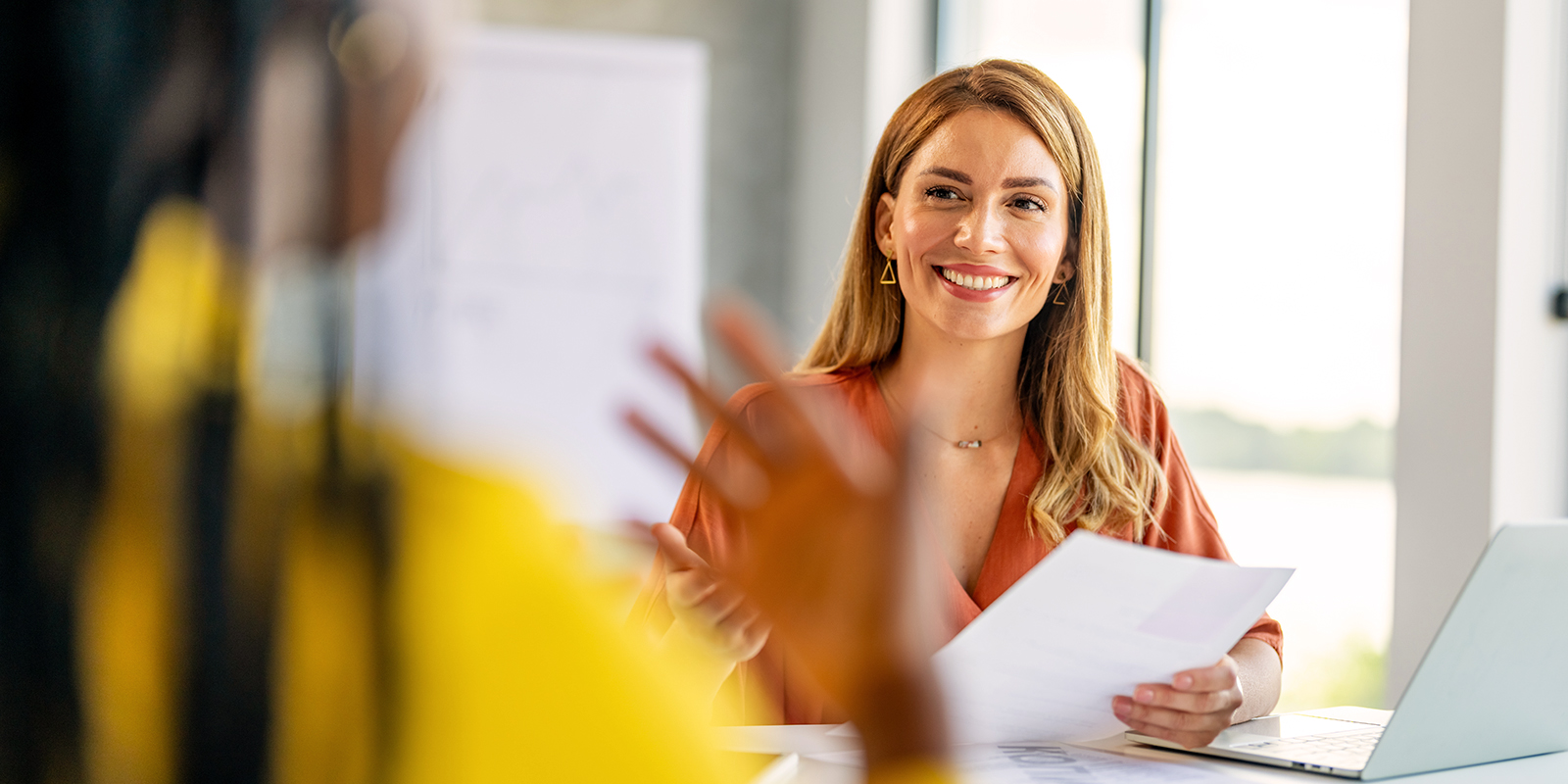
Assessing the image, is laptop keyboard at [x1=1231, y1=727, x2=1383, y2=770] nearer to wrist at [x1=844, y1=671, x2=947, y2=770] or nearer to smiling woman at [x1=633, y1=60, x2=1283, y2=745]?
smiling woman at [x1=633, y1=60, x2=1283, y2=745]

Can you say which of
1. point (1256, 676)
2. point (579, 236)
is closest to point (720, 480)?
point (1256, 676)

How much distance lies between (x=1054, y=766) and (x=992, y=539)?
59 cm

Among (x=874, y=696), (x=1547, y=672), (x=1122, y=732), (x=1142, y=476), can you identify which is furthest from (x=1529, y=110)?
(x=874, y=696)

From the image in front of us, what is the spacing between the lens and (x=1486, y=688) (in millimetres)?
1095

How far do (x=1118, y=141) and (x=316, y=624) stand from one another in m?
3.02

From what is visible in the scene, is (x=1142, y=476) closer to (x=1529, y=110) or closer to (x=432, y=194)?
(x=1529, y=110)

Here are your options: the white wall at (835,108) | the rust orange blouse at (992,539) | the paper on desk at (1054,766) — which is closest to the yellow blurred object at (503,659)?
the paper on desk at (1054,766)

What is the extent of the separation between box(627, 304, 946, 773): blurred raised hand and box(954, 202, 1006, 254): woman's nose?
4.23 ft

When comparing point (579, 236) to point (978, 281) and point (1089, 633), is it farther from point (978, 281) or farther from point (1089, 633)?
point (1089, 633)

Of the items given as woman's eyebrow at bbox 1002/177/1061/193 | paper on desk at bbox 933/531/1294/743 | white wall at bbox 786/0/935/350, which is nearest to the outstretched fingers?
paper on desk at bbox 933/531/1294/743

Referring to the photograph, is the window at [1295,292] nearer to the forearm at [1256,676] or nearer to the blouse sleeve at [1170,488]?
the blouse sleeve at [1170,488]

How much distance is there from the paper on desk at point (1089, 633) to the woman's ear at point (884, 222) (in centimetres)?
90

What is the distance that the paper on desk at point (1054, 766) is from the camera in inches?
41.3

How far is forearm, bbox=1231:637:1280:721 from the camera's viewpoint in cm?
135
